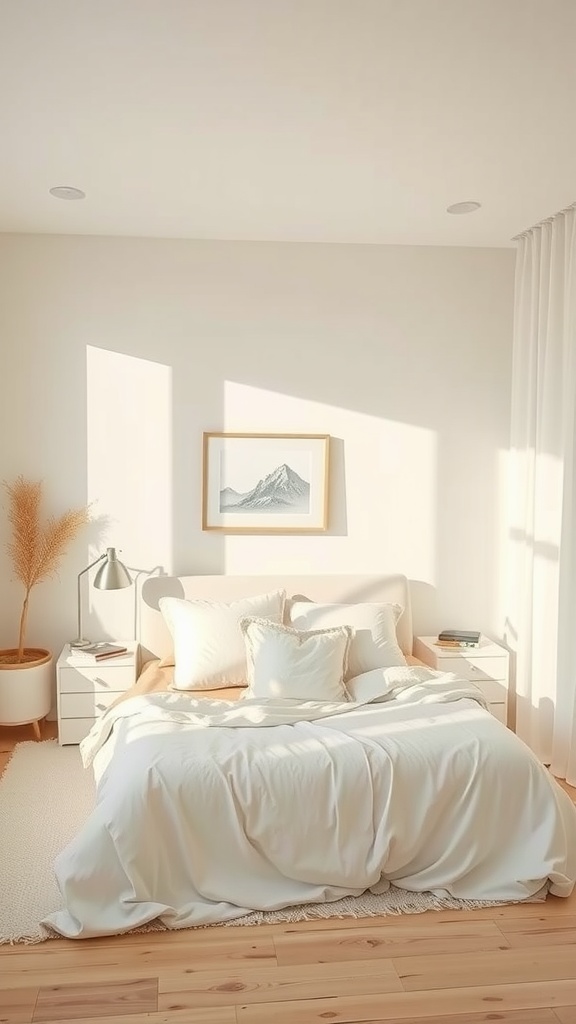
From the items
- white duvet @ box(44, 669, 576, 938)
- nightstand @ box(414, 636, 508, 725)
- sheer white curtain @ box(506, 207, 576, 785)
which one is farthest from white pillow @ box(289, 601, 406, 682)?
white duvet @ box(44, 669, 576, 938)

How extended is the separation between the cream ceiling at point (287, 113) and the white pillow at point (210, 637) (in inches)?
78.8

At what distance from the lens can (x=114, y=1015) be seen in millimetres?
2570

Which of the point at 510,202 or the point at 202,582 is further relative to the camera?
the point at 202,582

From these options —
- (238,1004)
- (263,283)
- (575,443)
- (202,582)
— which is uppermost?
(263,283)

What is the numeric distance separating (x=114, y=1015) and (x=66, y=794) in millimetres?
1708

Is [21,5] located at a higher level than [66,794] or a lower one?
higher

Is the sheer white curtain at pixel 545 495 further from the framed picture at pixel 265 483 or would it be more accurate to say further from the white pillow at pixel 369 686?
the framed picture at pixel 265 483

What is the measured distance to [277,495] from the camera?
16.9 ft

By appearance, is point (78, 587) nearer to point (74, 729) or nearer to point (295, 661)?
point (74, 729)

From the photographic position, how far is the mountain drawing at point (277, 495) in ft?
16.8

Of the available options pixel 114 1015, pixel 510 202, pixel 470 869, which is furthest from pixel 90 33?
pixel 470 869

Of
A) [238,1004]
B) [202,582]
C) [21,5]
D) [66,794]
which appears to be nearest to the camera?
[21,5]

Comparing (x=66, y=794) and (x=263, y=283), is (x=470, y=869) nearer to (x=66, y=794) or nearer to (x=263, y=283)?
(x=66, y=794)

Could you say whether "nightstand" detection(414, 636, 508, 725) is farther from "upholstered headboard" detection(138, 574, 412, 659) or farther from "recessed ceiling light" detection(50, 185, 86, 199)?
"recessed ceiling light" detection(50, 185, 86, 199)
